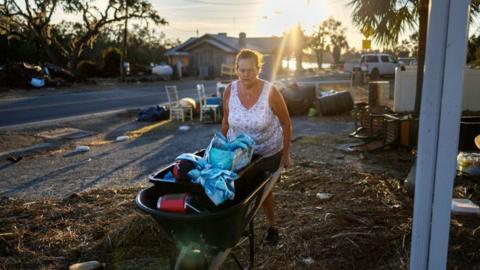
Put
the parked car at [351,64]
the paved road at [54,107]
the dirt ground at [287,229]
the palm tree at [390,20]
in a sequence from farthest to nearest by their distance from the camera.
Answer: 1. the parked car at [351,64]
2. the paved road at [54,107]
3. the palm tree at [390,20]
4. the dirt ground at [287,229]

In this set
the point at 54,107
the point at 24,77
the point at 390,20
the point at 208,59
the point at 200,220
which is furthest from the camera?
the point at 208,59

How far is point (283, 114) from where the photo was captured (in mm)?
3514

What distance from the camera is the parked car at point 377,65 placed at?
29.3m

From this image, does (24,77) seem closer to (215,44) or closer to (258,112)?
(215,44)

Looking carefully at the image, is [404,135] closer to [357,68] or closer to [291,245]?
[291,245]

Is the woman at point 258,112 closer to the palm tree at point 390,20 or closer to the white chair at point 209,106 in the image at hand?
the palm tree at point 390,20

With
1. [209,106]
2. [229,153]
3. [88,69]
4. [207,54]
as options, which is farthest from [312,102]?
[207,54]

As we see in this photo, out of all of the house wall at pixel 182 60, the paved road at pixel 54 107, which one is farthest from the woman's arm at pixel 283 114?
the house wall at pixel 182 60

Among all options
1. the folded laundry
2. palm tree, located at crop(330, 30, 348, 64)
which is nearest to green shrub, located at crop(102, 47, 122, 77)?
the folded laundry

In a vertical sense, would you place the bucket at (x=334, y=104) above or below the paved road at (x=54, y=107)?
above

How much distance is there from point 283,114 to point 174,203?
1.49m

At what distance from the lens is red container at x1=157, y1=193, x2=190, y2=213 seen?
7.60 ft

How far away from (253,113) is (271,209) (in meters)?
0.92

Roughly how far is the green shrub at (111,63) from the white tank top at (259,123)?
35.2 metres
